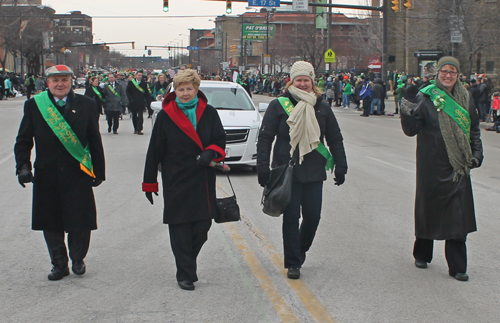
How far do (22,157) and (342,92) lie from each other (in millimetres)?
34224

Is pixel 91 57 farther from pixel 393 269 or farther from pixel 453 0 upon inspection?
pixel 393 269

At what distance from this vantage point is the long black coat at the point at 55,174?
554 cm

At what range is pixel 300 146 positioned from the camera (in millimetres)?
5504

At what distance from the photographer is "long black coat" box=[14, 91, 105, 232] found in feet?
18.2

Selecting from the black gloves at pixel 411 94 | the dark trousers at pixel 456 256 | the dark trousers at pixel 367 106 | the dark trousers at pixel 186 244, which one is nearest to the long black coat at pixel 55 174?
the dark trousers at pixel 186 244

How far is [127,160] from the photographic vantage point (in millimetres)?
14094

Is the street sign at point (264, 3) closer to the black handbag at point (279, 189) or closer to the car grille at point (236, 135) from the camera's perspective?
the car grille at point (236, 135)

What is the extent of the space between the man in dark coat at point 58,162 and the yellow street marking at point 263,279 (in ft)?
4.90

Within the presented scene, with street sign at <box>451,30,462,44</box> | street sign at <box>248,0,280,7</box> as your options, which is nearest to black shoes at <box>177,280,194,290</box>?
street sign at <box>451,30,462,44</box>

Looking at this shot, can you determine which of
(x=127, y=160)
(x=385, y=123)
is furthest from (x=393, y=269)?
(x=385, y=123)

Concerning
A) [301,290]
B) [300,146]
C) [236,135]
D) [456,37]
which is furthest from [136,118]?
[301,290]

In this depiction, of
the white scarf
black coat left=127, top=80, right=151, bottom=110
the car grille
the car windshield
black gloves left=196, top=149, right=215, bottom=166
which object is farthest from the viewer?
black coat left=127, top=80, right=151, bottom=110

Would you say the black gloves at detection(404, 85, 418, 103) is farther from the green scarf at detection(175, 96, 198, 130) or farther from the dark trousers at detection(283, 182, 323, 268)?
the green scarf at detection(175, 96, 198, 130)

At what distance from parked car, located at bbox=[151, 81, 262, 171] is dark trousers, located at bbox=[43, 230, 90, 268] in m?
6.06
